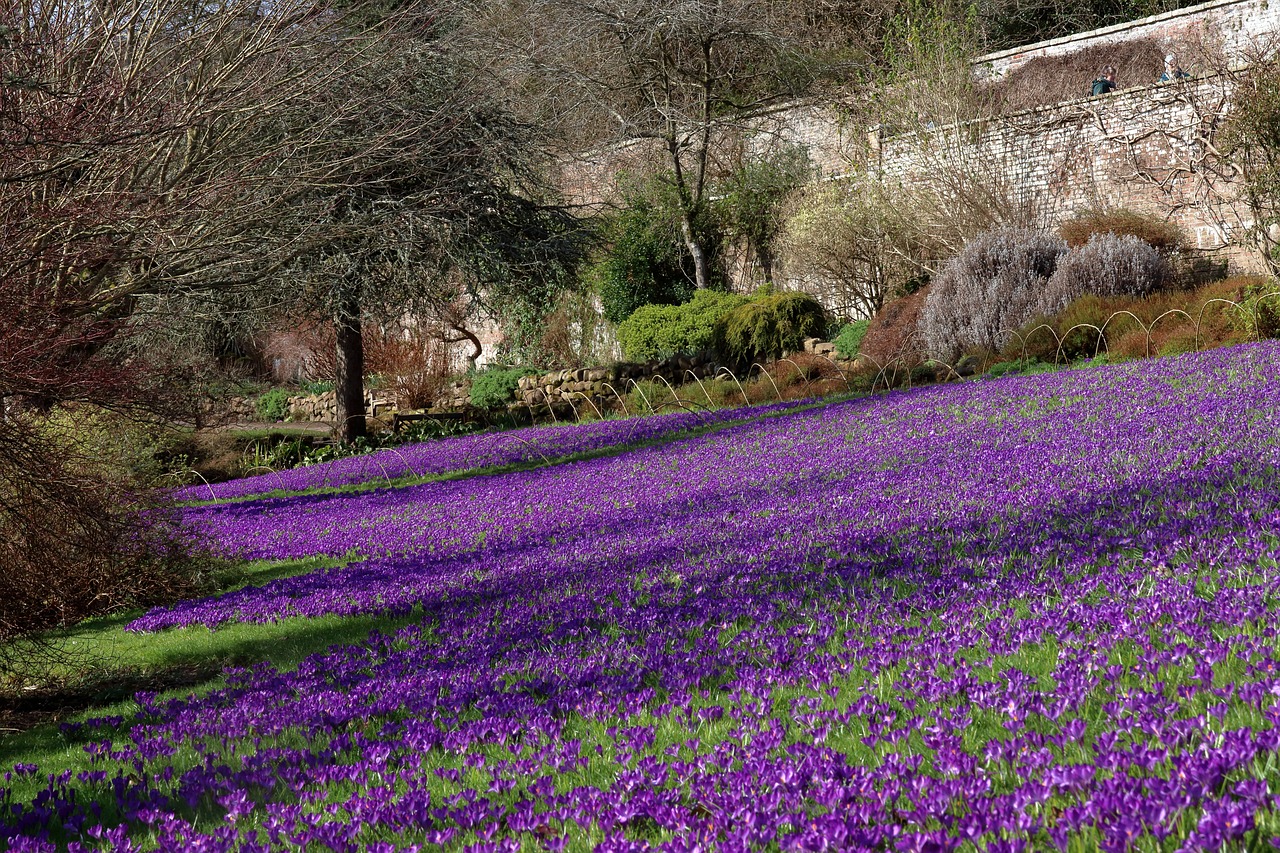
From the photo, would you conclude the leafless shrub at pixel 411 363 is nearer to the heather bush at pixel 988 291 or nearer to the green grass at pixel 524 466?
the green grass at pixel 524 466

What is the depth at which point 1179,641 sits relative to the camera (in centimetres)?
282

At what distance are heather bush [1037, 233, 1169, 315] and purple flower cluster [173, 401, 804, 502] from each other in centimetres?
461

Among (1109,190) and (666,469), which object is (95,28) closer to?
(666,469)

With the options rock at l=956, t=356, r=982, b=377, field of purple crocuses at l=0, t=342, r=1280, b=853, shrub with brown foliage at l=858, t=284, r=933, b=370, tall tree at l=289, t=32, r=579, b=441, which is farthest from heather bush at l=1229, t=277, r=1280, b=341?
tall tree at l=289, t=32, r=579, b=441

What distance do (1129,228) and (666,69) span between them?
1209 centimetres

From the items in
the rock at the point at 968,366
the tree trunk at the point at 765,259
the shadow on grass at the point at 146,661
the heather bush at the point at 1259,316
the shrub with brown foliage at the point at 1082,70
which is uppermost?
the shrub with brown foliage at the point at 1082,70

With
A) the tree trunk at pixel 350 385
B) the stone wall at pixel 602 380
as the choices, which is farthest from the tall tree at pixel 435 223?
the stone wall at pixel 602 380

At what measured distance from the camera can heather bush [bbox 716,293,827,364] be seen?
20.8 m

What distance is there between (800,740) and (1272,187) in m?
17.5

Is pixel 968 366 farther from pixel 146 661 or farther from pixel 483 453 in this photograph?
pixel 146 661

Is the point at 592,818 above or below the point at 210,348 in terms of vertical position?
below

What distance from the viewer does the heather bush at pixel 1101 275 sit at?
15711mm

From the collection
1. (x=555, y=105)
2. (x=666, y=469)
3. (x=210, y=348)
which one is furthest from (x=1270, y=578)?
(x=555, y=105)

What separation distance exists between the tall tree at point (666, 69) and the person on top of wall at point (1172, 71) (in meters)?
7.84
